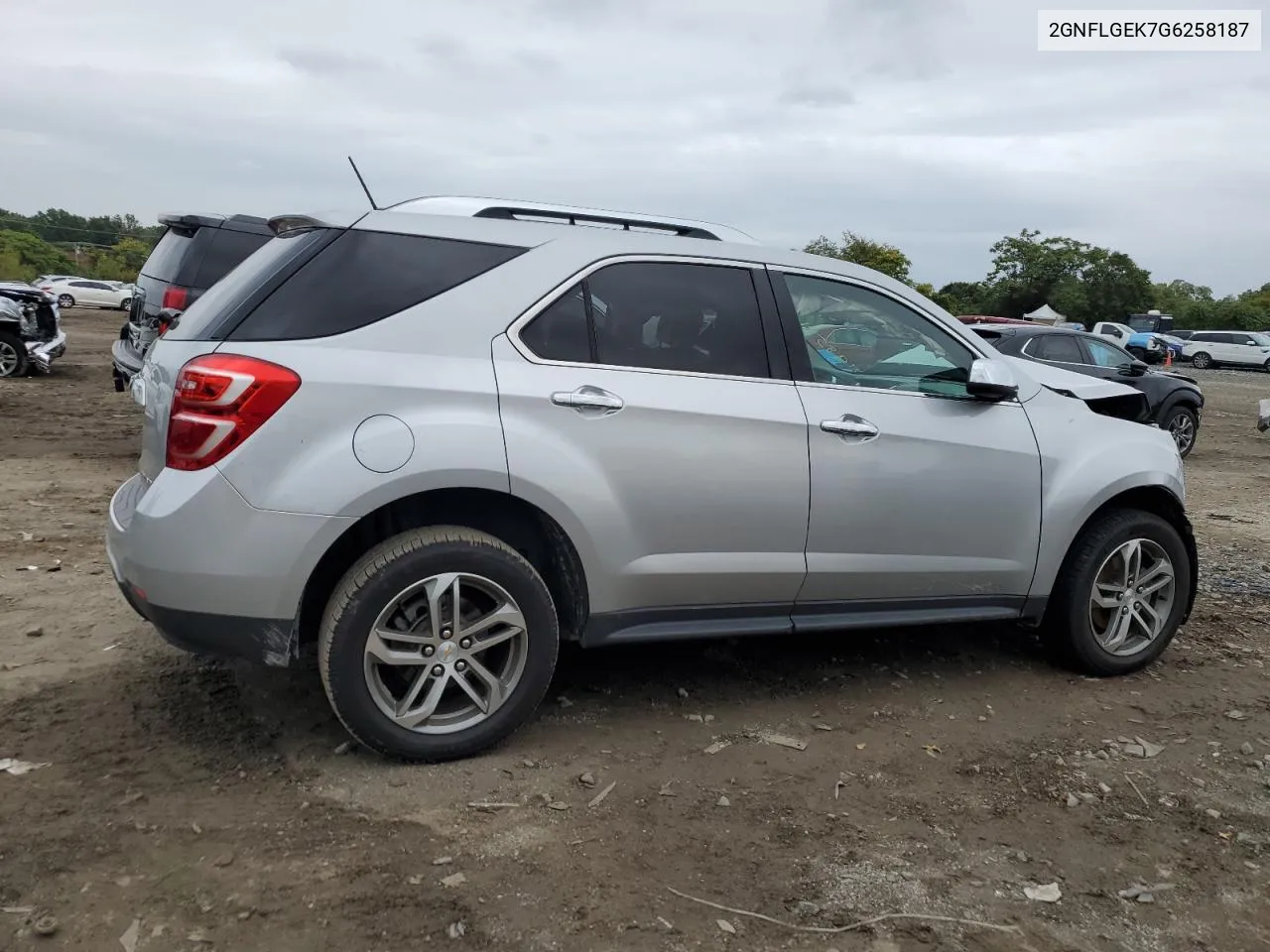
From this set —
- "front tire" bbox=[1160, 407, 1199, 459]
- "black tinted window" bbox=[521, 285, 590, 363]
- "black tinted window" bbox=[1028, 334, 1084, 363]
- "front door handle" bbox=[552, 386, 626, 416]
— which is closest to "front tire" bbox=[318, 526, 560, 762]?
"front door handle" bbox=[552, 386, 626, 416]

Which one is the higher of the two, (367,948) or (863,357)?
(863,357)

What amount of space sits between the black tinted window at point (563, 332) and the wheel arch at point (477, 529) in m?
0.51

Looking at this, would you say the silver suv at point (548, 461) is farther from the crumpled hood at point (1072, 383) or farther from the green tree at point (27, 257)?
the green tree at point (27, 257)

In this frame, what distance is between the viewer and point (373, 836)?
9.78 feet

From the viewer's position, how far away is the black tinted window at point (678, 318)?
3.63 m

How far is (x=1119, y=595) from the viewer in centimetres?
452

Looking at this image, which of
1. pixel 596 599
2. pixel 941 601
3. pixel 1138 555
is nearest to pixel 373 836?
pixel 596 599

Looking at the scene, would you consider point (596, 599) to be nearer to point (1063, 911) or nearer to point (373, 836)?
point (373, 836)

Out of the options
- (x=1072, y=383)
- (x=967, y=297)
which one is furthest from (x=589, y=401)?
(x=967, y=297)

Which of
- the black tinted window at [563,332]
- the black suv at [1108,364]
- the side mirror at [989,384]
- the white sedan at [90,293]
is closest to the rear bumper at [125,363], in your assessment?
the black tinted window at [563,332]

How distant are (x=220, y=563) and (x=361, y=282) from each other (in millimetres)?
984

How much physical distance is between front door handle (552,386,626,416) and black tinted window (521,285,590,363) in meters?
0.13

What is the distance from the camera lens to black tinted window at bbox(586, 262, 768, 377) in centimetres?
363

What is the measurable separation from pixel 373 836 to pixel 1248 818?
273 centimetres
